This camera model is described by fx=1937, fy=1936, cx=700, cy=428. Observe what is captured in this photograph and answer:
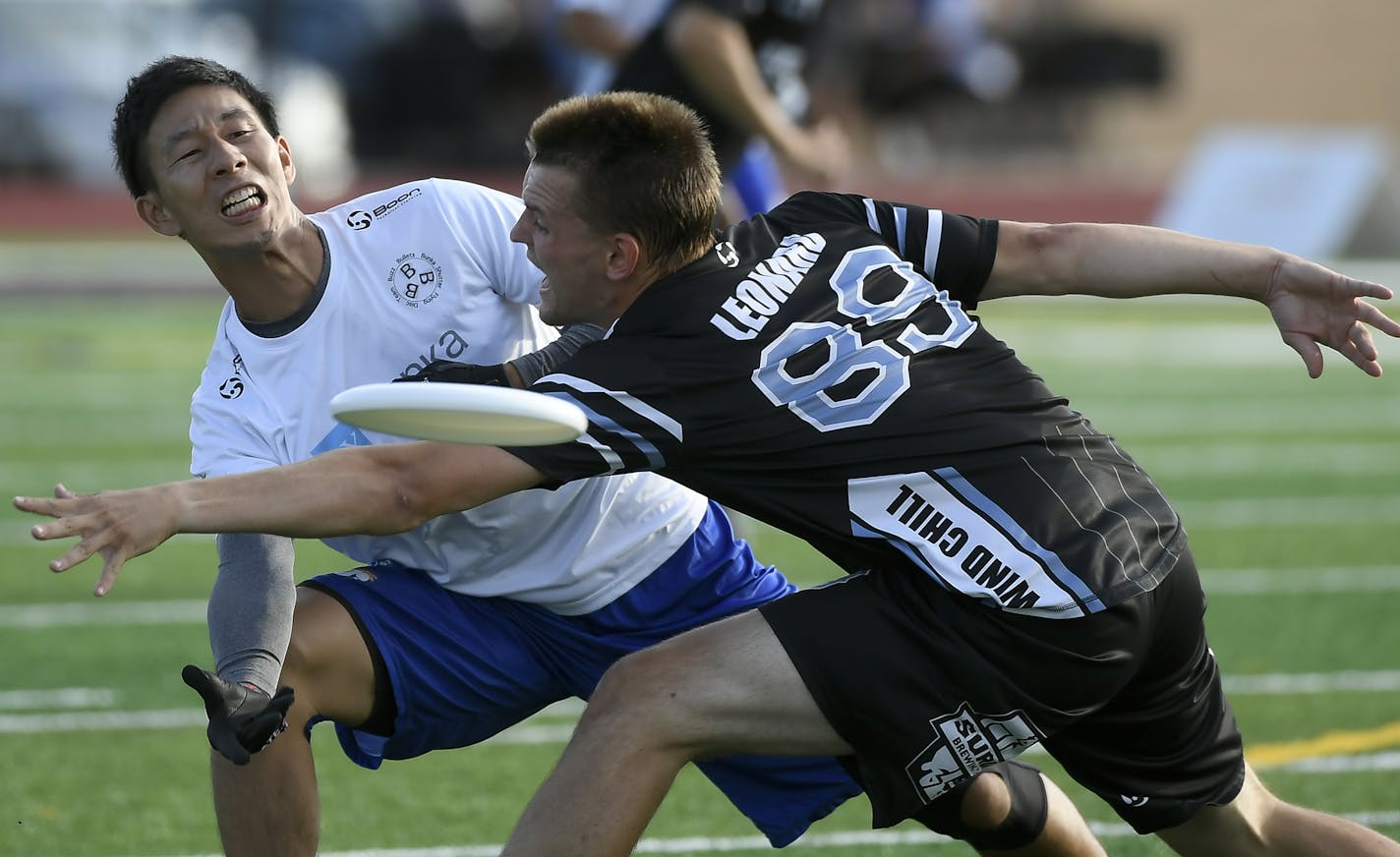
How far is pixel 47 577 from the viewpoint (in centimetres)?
791

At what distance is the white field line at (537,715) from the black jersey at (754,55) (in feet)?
6.89

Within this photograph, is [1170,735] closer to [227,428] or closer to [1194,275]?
[1194,275]

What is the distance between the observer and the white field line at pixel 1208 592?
23.4ft

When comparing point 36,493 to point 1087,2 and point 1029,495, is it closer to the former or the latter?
point 1029,495

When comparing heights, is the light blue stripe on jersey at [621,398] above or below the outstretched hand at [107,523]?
above

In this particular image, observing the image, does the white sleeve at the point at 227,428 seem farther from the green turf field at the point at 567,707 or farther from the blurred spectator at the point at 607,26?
the blurred spectator at the point at 607,26

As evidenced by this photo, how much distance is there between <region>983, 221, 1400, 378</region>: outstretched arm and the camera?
3.57 meters

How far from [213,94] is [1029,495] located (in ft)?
5.85

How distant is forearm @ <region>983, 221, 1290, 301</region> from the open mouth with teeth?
4.71 ft

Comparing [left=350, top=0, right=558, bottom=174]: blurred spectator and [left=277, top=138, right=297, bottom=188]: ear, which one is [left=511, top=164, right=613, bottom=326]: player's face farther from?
[left=350, top=0, right=558, bottom=174]: blurred spectator

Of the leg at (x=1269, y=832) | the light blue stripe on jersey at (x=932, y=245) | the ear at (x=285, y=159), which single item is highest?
the light blue stripe on jersey at (x=932, y=245)

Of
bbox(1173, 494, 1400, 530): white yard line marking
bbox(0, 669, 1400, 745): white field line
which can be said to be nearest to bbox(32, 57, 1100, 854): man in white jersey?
bbox(0, 669, 1400, 745): white field line

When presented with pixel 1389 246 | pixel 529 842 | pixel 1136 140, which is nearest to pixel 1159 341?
pixel 1389 246

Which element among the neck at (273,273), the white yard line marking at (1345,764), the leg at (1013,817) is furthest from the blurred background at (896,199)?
the neck at (273,273)
